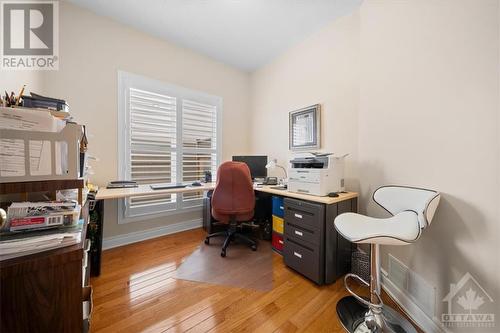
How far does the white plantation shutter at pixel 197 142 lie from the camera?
9.62ft

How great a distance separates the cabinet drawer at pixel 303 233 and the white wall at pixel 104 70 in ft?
5.71

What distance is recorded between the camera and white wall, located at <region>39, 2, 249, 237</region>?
6.68 feet

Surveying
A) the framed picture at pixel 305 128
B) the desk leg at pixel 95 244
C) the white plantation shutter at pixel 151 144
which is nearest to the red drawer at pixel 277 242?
the framed picture at pixel 305 128

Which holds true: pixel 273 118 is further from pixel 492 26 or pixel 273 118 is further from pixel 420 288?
pixel 420 288

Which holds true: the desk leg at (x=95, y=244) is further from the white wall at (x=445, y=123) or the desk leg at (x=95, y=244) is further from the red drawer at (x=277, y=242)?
the white wall at (x=445, y=123)

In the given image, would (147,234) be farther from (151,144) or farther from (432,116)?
(432,116)

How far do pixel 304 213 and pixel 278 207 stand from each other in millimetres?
490

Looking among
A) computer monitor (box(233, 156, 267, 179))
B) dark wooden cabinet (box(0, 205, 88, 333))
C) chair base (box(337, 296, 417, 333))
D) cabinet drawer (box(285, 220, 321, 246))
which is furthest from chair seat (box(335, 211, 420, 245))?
computer monitor (box(233, 156, 267, 179))

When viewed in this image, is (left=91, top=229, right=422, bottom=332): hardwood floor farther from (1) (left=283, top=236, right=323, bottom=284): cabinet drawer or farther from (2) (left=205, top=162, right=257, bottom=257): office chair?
(2) (left=205, top=162, right=257, bottom=257): office chair

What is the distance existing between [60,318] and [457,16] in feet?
8.15

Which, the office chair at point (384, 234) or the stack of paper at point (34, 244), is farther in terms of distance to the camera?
the office chair at point (384, 234)

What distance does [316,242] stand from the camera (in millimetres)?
1664

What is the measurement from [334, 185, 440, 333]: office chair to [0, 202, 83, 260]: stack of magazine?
4.61 ft

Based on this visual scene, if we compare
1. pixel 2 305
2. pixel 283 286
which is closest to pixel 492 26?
pixel 283 286
